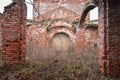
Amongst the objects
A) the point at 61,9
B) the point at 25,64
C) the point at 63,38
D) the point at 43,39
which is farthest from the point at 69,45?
the point at 25,64

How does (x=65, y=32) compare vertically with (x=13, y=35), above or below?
above

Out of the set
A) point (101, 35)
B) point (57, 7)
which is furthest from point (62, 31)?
point (101, 35)

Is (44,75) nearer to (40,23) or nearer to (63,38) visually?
(40,23)

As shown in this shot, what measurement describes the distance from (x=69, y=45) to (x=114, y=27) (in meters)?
12.1

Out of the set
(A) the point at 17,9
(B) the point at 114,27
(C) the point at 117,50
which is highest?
(A) the point at 17,9

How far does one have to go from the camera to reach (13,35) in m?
8.72

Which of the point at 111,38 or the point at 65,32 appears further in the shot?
the point at 65,32

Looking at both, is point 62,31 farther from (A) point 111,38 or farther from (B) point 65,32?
(A) point 111,38

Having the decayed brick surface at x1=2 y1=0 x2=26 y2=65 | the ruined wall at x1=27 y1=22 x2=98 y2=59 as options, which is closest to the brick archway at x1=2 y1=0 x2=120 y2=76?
the decayed brick surface at x1=2 y1=0 x2=26 y2=65

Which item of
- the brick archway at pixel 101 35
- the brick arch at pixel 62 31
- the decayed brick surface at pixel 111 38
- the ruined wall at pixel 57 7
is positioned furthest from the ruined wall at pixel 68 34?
the decayed brick surface at pixel 111 38

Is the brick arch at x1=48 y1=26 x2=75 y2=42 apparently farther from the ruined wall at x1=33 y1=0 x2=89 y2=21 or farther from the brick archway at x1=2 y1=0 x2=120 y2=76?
the brick archway at x1=2 y1=0 x2=120 y2=76

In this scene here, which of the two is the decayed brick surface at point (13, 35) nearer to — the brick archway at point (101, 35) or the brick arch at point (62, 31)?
the brick archway at point (101, 35)

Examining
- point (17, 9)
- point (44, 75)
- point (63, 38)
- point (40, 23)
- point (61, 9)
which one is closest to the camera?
point (44, 75)

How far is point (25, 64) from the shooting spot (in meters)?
9.09
